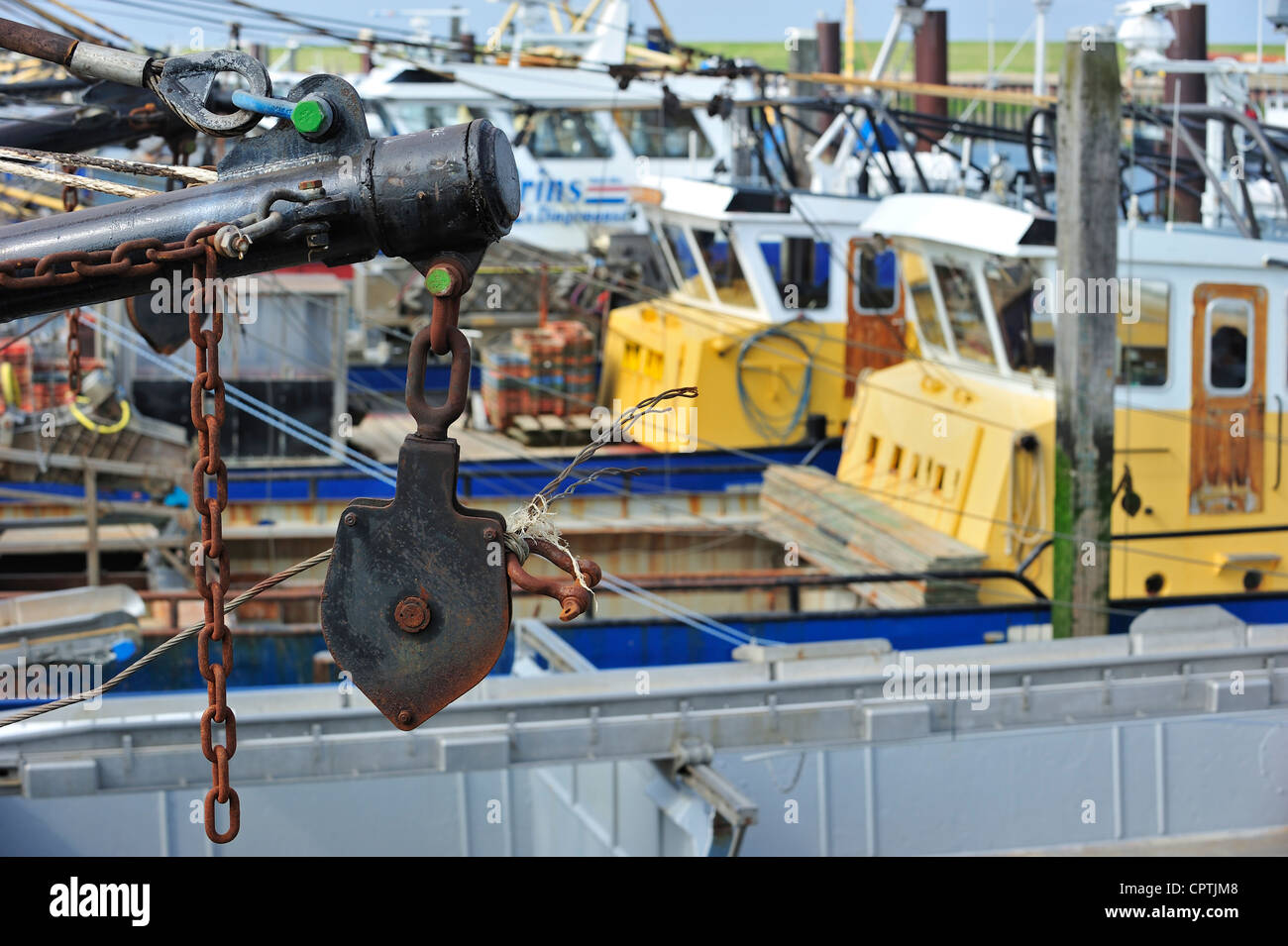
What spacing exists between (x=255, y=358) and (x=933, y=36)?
1233 centimetres

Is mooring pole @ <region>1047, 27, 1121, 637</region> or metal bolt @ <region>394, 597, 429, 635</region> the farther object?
mooring pole @ <region>1047, 27, 1121, 637</region>

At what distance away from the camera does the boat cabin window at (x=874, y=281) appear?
45.6 ft

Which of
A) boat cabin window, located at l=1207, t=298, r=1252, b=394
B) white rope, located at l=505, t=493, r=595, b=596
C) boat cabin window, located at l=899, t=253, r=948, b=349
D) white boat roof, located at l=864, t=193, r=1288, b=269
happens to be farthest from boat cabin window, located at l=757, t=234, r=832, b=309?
white rope, located at l=505, t=493, r=595, b=596

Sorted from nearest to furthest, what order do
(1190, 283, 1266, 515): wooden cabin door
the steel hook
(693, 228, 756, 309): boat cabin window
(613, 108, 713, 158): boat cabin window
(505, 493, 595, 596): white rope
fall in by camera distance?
the steel hook
(505, 493, 595, 596): white rope
(1190, 283, 1266, 515): wooden cabin door
(693, 228, 756, 309): boat cabin window
(613, 108, 713, 158): boat cabin window

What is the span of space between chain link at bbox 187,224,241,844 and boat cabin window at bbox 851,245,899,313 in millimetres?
11603

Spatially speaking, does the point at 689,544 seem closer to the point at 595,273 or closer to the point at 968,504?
the point at 968,504

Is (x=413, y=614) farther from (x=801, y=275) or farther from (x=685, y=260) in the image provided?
(x=685, y=260)

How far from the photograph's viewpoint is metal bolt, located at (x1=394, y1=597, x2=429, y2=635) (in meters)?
2.62

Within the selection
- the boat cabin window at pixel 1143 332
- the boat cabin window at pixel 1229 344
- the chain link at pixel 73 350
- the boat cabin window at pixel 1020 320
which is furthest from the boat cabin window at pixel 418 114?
the chain link at pixel 73 350

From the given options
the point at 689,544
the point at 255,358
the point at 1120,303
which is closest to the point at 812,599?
the point at 689,544

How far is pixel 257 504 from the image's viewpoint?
12.0 m

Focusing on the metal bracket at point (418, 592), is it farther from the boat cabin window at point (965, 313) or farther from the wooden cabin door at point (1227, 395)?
the boat cabin window at point (965, 313)

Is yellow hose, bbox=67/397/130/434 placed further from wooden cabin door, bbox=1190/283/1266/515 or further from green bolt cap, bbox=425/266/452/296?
green bolt cap, bbox=425/266/452/296

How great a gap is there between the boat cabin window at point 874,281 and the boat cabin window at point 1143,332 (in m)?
4.35
